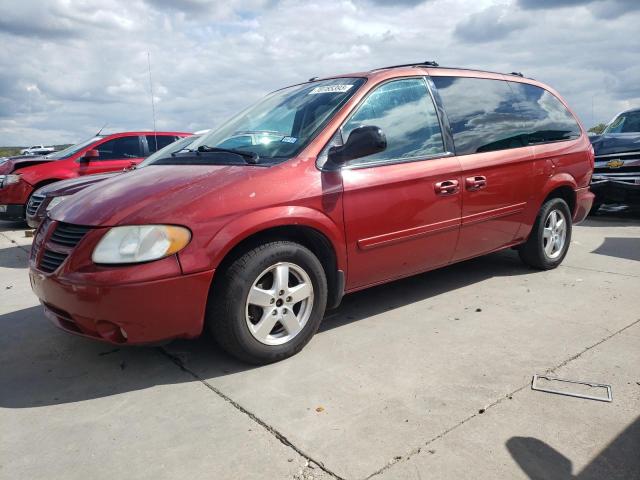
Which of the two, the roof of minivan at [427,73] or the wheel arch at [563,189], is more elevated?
the roof of minivan at [427,73]

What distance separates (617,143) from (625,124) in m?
1.52

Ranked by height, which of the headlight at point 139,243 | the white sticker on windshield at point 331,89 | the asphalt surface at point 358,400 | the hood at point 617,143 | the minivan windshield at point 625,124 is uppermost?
the white sticker on windshield at point 331,89

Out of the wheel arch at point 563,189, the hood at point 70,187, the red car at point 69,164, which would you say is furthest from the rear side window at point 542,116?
the red car at point 69,164

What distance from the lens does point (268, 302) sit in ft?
10.3

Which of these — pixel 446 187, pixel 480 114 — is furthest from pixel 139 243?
pixel 480 114

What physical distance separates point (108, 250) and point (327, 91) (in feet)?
6.30

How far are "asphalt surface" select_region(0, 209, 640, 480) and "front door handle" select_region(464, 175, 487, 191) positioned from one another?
90 centimetres

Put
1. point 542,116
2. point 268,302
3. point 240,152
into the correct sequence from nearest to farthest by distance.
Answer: point 268,302 < point 240,152 < point 542,116

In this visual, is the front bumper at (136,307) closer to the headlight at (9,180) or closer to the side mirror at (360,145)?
the side mirror at (360,145)

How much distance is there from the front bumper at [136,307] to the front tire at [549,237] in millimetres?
3285

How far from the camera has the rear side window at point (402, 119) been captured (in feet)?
12.0

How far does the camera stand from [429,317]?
156 inches

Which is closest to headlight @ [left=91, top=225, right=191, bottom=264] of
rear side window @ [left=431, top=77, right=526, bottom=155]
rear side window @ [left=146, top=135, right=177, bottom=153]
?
rear side window @ [left=431, top=77, right=526, bottom=155]

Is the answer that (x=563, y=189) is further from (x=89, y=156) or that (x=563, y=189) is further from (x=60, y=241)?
(x=89, y=156)
